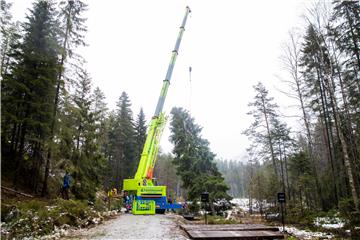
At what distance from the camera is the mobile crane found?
16.8 metres

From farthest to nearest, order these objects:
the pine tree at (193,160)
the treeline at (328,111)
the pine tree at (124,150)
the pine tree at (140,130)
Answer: the pine tree at (140,130) → the pine tree at (124,150) → the pine tree at (193,160) → the treeline at (328,111)

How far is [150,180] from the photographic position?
1791 centimetres

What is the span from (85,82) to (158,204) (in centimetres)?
1218

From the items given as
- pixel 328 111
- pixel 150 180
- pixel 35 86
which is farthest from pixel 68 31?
pixel 328 111

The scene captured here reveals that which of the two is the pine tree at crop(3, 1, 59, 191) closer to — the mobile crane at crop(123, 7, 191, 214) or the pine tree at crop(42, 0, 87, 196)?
the pine tree at crop(42, 0, 87, 196)

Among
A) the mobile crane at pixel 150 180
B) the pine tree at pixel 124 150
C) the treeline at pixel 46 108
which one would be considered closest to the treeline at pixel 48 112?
the treeline at pixel 46 108

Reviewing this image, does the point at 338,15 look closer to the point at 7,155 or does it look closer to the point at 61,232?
the point at 61,232

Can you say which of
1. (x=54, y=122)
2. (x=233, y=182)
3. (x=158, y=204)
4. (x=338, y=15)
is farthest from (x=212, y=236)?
(x=233, y=182)

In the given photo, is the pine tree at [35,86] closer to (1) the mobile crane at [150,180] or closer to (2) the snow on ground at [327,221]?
(1) the mobile crane at [150,180]

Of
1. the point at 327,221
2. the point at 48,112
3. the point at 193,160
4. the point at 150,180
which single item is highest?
the point at 48,112

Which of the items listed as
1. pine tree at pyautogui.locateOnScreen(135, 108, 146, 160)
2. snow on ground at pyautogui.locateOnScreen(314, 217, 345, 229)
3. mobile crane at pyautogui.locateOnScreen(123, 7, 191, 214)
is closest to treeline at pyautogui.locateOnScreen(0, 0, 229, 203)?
mobile crane at pyautogui.locateOnScreen(123, 7, 191, 214)

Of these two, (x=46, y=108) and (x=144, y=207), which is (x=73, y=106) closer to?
(x=46, y=108)

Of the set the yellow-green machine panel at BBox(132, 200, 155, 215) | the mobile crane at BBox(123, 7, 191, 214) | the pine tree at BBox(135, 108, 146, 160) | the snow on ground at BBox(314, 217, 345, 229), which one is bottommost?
the snow on ground at BBox(314, 217, 345, 229)

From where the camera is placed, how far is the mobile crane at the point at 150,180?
16.8m
